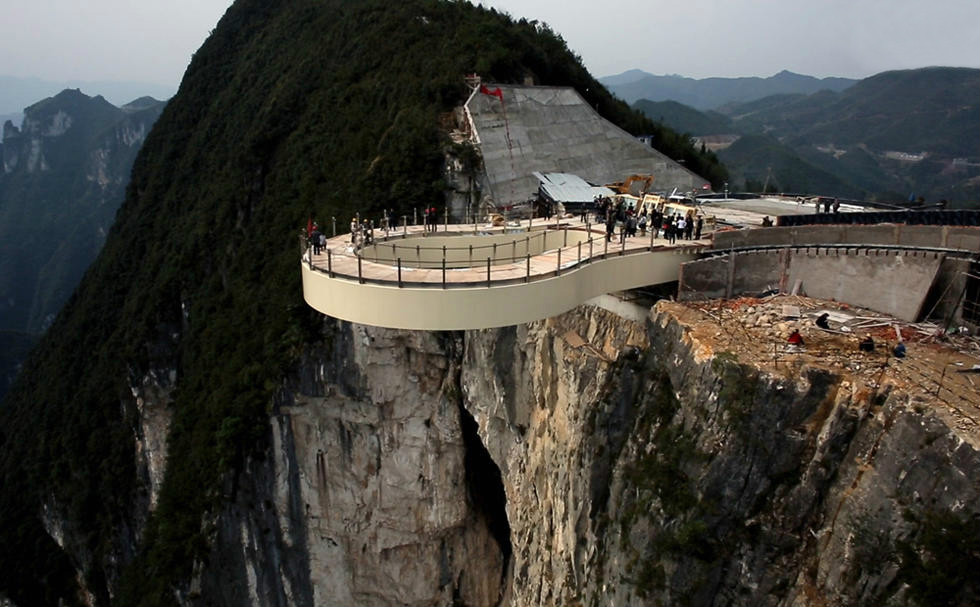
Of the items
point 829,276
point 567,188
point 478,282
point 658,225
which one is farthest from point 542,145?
point 478,282

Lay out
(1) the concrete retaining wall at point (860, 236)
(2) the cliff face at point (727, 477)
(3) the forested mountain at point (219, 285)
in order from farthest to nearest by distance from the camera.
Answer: (3) the forested mountain at point (219, 285) → (1) the concrete retaining wall at point (860, 236) → (2) the cliff face at point (727, 477)

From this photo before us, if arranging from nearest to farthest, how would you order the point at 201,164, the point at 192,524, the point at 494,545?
the point at 494,545 < the point at 192,524 < the point at 201,164

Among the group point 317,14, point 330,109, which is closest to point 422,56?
point 330,109

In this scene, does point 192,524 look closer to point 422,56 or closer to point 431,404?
point 431,404

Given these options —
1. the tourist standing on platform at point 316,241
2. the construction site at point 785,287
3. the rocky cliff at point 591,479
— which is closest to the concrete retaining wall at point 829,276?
the construction site at point 785,287

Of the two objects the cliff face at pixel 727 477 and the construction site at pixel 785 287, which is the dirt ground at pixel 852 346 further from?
the cliff face at pixel 727 477

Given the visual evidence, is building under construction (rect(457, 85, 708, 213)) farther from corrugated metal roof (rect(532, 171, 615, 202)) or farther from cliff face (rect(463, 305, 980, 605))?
cliff face (rect(463, 305, 980, 605))
